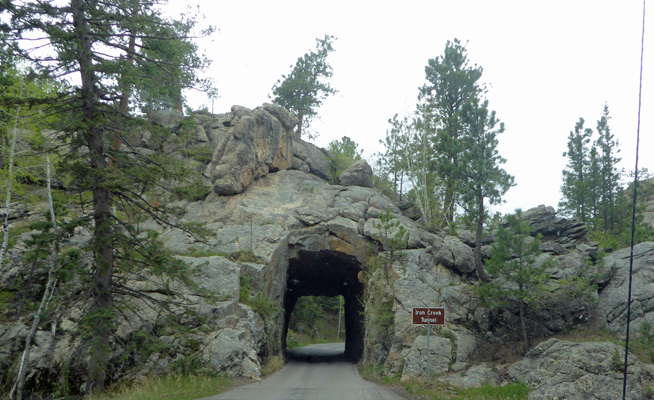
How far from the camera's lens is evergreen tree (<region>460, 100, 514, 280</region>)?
21.4 m

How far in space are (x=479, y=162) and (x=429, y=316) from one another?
382 inches

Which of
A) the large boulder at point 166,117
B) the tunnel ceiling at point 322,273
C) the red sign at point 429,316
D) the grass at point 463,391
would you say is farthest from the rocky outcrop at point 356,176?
the grass at point 463,391

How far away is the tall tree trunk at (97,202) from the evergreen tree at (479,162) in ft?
54.6

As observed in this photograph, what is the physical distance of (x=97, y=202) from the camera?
13.1m

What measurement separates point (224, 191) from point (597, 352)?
21.5 meters

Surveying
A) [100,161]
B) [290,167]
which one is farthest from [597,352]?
[290,167]

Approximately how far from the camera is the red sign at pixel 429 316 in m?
15.2

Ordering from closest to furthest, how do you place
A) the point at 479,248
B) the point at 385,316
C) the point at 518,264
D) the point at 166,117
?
the point at 518,264 → the point at 385,316 → the point at 479,248 → the point at 166,117

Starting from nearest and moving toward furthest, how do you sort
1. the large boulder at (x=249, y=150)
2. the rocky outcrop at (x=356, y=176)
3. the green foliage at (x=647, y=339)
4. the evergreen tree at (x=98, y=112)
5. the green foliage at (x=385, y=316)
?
the evergreen tree at (x=98, y=112)
the green foliage at (x=647, y=339)
the green foliage at (x=385, y=316)
the large boulder at (x=249, y=150)
the rocky outcrop at (x=356, y=176)

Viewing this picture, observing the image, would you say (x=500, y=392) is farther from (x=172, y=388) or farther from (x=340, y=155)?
(x=340, y=155)

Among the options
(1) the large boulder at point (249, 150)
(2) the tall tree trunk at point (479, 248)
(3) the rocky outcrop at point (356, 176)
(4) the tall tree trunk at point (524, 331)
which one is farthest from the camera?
(3) the rocky outcrop at point (356, 176)

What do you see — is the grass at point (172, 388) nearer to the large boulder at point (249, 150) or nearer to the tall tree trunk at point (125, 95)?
the tall tree trunk at point (125, 95)

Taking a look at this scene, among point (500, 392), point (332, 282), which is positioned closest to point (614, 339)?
point (500, 392)

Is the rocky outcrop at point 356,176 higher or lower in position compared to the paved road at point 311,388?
higher
